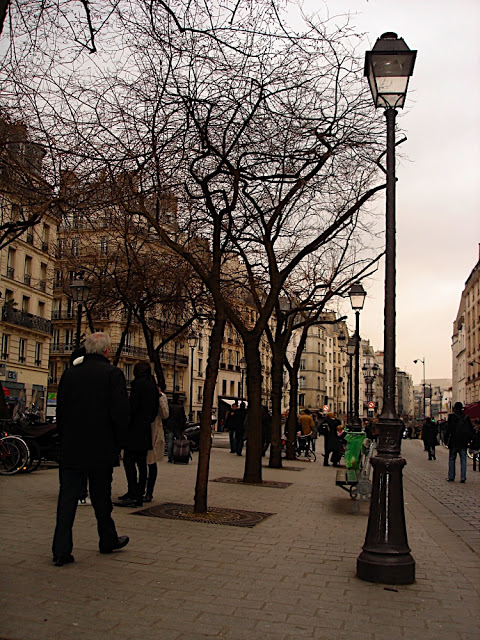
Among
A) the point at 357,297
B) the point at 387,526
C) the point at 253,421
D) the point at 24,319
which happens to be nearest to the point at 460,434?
the point at 357,297

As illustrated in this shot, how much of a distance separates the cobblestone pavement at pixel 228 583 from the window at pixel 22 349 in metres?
37.2

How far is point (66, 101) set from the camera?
10484mm

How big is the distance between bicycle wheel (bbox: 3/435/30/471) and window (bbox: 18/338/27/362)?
1347 inches

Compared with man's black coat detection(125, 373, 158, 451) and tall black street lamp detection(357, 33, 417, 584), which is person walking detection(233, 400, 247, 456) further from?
tall black street lamp detection(357, 33, 417, 584)

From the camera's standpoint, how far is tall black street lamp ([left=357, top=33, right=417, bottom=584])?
6.01 m

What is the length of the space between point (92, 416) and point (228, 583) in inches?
72.7

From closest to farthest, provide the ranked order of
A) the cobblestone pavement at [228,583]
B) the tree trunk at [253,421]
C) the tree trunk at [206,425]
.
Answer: the cobblestone pavement at [228,583], the tree trunk at [206,425], the tree trunk at [253,421]

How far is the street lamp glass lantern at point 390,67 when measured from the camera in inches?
283

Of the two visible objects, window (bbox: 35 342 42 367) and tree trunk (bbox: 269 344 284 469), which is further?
window (bbox: 35 342 42 367)

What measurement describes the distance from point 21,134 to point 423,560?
30.6 ft

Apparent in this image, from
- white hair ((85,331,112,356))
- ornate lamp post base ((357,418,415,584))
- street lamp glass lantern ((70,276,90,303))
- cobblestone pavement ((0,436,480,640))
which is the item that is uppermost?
street lamp glass lantern ((70,276,90,303))

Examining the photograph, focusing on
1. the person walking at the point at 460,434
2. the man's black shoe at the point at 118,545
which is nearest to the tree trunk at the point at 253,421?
the person walking at the point at 460,434

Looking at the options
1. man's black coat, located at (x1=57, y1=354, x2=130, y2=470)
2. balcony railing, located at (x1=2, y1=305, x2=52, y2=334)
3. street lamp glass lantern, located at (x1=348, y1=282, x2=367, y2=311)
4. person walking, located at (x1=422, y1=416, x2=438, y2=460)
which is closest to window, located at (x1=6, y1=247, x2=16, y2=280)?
balcony railing, located at (x1=2, y1=305, x2=52, y2=334)

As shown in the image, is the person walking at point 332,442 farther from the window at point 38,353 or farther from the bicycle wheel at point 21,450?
the window at point 38,353
